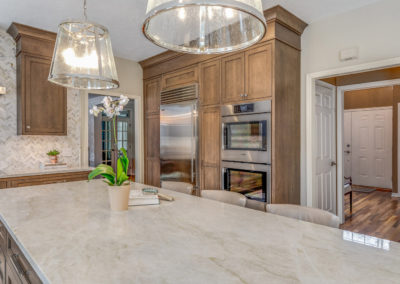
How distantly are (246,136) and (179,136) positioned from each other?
1.24 meters

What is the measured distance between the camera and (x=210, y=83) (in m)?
3.52

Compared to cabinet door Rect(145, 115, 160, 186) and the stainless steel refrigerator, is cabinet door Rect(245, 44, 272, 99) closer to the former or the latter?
the stainless steel refrigerator

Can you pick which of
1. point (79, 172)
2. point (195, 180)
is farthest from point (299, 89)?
point (79, 172)

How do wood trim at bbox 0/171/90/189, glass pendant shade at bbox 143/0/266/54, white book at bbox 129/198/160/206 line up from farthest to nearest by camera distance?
1. wood trim at bbox 0/171/90/189
2. white book at bbox 129/198/160/206
3. glass pendant shade at bbox 143/0/266/54

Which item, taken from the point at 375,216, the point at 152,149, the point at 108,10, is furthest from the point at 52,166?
the point at 375,216

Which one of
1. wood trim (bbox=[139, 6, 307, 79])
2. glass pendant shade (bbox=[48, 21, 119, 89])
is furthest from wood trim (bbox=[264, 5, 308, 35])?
glass pendant shade (bbox=[48, 21, 119, 89])

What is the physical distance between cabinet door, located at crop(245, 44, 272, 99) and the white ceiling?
48 centimetres

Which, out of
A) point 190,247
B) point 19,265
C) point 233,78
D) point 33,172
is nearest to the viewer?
point 190,247

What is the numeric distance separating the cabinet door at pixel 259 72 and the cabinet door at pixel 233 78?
9cm

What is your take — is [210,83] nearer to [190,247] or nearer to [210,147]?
[210,147]

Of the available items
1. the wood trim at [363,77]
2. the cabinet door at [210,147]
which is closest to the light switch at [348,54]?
the wood trim at [363,77]

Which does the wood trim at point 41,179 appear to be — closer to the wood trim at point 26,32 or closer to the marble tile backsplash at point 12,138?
the marble tile backsplash at point 12,138

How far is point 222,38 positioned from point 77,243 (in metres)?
1.20

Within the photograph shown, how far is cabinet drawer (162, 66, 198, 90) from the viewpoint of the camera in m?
3.78
